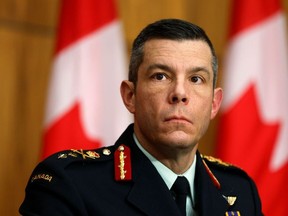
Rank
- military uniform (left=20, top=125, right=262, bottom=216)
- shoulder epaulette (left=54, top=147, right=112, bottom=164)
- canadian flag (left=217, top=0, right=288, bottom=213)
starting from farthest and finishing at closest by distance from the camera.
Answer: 1. canadian flag (left=217, top=0, right=288, bottom=213)
2. shoulder epaulette (left=54, top=147, right=112, bottom=164)
3. military uniform (left=20, top=125, right=262, bottom=216)

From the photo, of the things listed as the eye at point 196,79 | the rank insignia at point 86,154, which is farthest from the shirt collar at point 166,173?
the eye at point 196,79

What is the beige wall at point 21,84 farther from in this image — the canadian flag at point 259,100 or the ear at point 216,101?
the ear at point 216,101

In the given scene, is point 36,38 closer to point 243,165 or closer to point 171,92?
point 243,165

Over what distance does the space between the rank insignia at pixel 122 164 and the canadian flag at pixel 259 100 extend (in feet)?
3.85

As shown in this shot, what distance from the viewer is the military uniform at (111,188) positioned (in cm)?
135

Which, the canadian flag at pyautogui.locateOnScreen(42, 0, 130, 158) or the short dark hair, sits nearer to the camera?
the short dark hair

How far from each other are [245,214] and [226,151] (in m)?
1.04

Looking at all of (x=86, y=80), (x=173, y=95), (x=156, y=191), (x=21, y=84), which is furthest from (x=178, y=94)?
(x=21, y=84)

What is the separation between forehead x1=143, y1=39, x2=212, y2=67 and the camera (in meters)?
1.47

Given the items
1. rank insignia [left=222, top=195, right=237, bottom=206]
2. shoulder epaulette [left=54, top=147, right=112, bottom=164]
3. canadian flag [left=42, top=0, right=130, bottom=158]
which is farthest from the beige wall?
rank insignia [left=222, top=195, right=237, bottom=206]

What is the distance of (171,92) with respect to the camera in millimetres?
1432

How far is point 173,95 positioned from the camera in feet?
4.66

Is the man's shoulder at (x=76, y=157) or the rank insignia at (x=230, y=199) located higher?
the man's shoulder at (x=76, y=157)

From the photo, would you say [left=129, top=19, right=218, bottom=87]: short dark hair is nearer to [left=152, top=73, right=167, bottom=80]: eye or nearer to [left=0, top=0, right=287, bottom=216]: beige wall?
[left=152, top=73, right=167, bottom=80]: eye
